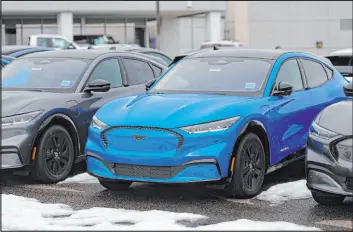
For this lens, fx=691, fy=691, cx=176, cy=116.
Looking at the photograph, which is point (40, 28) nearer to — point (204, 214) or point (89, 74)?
point (89, 74)

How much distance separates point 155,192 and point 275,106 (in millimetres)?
1558

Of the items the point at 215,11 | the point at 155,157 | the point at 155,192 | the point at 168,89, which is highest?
the point at 215,11

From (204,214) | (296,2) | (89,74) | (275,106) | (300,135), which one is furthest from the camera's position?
(296,2)

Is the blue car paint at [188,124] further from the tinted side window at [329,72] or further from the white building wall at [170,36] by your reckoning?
the white building wall at [170,36]

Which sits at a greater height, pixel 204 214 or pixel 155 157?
pixel 155 157

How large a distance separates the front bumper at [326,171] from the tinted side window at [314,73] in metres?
2.17

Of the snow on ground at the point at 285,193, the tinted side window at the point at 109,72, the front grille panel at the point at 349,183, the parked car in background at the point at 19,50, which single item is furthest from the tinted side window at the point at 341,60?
the front grille panel at the point at 349,183

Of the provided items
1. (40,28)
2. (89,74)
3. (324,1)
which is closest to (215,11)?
(40,28)

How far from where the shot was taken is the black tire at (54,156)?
7566 mm

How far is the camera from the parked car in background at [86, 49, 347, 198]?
21.0 feet

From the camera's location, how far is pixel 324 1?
51.1m

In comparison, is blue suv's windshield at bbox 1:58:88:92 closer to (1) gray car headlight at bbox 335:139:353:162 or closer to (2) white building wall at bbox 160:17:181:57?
(1) gray car headlight at bbox 335:139:353:162

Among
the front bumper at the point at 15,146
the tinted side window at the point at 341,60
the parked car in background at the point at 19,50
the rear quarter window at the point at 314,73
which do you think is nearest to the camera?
the front bumper at the point at 15,146

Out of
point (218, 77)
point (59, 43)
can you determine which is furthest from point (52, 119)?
point (59, 43)
